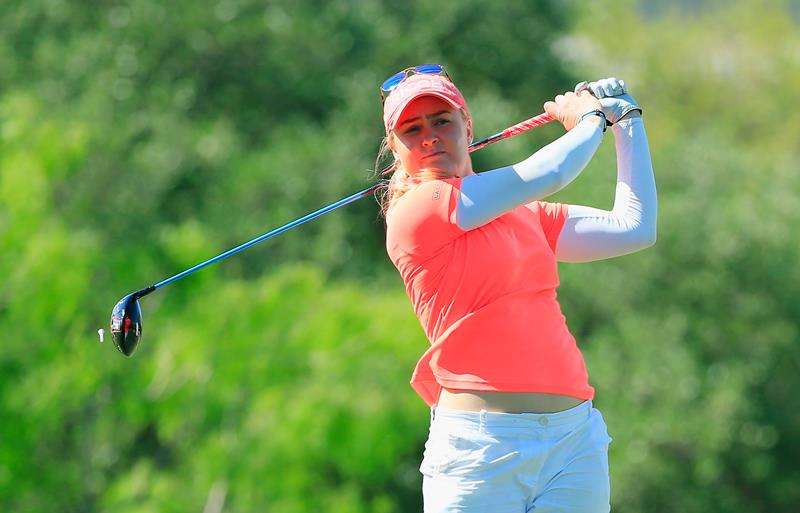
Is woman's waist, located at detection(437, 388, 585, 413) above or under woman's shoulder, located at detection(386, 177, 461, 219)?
under

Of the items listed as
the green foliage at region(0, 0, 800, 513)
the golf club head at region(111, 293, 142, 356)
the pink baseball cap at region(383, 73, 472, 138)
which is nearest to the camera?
the pink baseball cap at region(383, 73, 472, 138)

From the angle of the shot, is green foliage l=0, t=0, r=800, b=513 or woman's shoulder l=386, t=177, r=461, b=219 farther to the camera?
green foliage l=0, t=0, r=800, b=513

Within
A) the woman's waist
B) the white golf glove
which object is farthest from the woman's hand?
the woman's waist

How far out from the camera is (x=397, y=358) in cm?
1365

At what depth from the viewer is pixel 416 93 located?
96.1 inches

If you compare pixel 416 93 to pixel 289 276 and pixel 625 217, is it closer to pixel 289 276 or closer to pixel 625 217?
pixel 625 217

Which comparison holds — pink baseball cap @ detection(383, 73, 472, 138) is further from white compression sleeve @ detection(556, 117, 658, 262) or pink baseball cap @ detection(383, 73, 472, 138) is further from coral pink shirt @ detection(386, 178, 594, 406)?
white compression sleeve @ detection(556, 117, 658, 262)

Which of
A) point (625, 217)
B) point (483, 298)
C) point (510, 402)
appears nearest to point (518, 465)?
point (510, 402)

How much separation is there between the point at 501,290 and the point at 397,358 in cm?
1138

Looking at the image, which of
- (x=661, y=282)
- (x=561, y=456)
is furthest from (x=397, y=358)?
(x=561, y=456)

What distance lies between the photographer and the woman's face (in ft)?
8.06

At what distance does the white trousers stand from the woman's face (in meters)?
0.43

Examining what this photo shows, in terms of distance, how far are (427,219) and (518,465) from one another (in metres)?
0.43

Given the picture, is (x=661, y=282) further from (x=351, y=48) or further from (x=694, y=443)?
(x=351, y=48)
